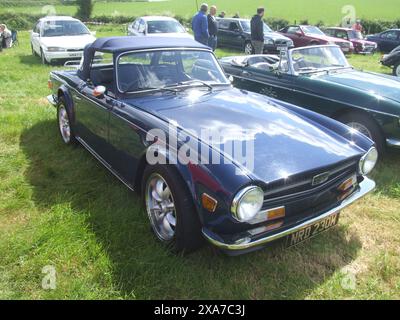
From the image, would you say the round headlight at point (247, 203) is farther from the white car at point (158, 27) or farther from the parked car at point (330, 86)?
the white car at point (158, 27)

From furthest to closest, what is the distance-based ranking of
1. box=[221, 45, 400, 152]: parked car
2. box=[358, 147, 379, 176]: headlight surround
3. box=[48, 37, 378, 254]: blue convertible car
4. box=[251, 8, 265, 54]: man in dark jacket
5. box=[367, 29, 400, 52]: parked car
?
box=[367, 29, 400, 52]: parked car < box=[251, 8, 265, 54]: man in dark jacket < box=[221, 45, 400, 152]: parked car < box=[358, 147, 379, 176]: headlight surround < box=[48, 37, 378, 254]: blue convertible car

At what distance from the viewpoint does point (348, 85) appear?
208 inches

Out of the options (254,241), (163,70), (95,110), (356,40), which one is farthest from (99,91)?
(356,40)

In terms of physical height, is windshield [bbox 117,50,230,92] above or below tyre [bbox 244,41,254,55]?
above

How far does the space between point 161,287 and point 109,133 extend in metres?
1.72

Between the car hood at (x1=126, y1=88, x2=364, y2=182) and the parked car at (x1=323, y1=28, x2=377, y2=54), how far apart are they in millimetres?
15470

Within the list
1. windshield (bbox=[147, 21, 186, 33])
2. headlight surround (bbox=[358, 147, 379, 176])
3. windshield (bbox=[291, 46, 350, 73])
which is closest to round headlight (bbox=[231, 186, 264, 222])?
headlight surround (bbox=[358, 147, 379, 176])

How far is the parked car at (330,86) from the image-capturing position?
4797 mm

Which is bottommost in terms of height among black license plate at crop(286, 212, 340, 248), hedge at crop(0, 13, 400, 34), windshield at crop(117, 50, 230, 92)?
black license plate at crop(286, 212, 340, 248)

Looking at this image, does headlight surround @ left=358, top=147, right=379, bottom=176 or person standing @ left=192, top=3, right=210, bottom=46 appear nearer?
headlight surround @ left=358, top=147, right=379, bottom=176

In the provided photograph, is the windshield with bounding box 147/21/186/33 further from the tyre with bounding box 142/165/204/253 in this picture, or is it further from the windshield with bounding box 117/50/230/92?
the tyre with bounding box 142/165/204/253

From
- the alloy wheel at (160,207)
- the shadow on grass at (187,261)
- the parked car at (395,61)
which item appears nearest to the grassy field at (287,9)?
the parked car at (395,61)

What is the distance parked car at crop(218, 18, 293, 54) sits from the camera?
1491 centimetres

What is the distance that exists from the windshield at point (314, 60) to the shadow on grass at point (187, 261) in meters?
3.20
